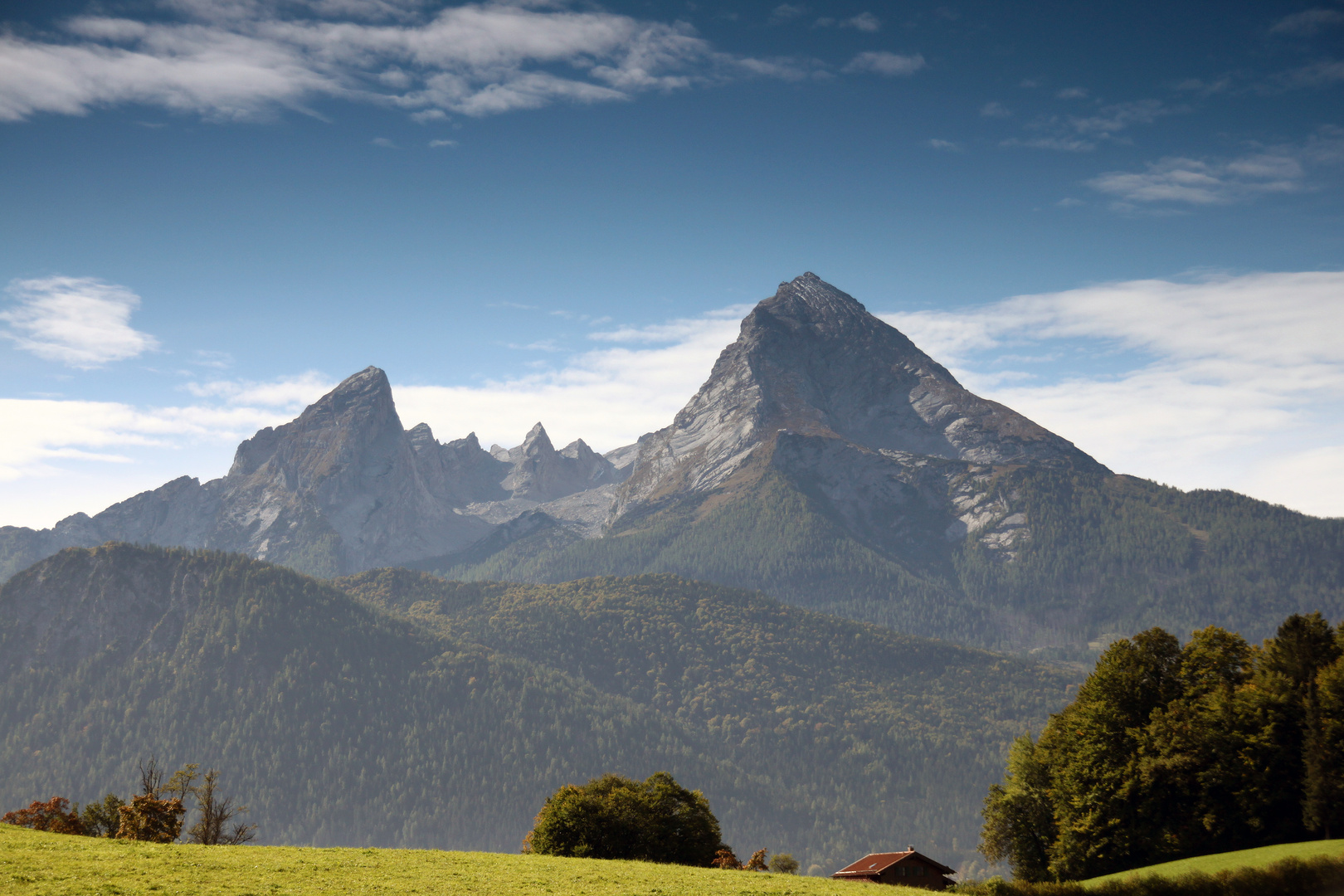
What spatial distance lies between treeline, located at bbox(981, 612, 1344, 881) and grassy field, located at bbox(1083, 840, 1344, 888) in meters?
4.21

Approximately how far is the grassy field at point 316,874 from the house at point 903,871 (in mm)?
38356

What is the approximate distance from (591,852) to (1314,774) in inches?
2623

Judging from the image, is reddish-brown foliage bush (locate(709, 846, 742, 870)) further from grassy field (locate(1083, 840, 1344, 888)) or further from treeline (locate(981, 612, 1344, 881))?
grassy field (locate(1083, 840, 1344, 888))

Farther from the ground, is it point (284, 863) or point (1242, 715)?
point (1242, 715)

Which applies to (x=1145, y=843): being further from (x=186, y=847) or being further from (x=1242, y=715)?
(x=186, y=847)

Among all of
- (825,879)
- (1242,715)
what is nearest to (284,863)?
(825,879)

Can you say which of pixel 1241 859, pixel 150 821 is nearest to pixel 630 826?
pixel 150 821

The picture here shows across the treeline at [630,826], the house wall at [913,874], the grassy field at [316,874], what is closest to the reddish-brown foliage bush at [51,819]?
the treeline at [630,826]

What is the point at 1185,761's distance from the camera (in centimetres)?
9262

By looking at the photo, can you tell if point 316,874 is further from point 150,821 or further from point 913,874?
point 913,874

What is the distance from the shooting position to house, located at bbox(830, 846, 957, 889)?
115 meters

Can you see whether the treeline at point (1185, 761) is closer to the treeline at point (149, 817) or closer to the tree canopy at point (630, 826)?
the tree canopy at point (630, 826)

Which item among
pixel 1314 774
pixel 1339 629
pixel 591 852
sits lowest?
pixel 591 852

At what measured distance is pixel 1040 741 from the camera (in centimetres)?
12075
